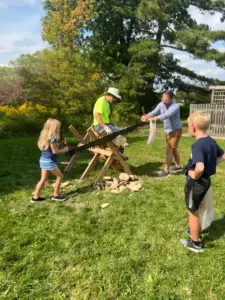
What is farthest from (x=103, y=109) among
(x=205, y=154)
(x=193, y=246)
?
(x=193, y=246)

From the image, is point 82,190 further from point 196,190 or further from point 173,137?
point 196,190

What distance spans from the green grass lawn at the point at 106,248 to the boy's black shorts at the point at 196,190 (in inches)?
22.7

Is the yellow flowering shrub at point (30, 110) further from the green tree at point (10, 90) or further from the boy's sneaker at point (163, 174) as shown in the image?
the boy's sneaker at point (163, 174)

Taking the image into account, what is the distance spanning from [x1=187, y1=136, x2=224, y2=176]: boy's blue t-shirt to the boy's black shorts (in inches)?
4.2

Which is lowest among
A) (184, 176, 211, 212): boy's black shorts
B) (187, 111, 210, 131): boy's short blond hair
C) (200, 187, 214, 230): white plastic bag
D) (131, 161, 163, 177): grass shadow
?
(131, 161, 163, 177): grass shadow

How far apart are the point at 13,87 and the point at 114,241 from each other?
1626 centimetres

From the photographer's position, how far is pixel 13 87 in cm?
1745

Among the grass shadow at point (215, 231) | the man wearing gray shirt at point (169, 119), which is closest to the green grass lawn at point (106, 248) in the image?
the grass shadow at point (215, 231)

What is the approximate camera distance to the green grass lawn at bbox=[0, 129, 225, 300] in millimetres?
2619

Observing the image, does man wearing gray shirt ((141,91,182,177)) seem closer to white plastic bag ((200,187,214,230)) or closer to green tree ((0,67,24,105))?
white plastic bag ((200,187,214,230))

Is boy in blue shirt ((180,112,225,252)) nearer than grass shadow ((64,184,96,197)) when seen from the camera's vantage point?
Yes

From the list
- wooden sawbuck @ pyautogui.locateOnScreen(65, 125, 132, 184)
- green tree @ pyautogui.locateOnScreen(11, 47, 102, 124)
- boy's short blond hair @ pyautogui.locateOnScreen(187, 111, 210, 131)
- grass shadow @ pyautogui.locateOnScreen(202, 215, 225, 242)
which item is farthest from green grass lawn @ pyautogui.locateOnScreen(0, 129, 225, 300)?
green tree @ pyautogui.locateOnScreen(11, 47, 102, 124)

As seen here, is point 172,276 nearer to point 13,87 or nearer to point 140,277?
point 140,277

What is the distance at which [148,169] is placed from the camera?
6625 mm
